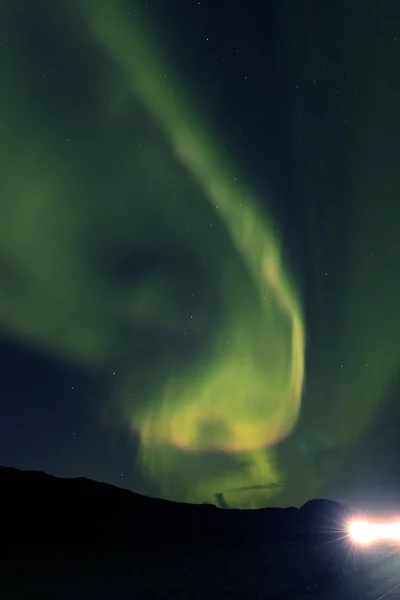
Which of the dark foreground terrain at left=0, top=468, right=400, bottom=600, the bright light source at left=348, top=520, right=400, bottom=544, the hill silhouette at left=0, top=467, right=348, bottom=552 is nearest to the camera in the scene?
the dark foreground terrain at left=0, top=468, right=400, bottom=600

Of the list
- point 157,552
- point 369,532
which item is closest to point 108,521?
point 157,552

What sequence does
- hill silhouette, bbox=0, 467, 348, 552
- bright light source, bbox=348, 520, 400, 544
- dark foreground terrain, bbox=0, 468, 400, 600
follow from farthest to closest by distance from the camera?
hill silhouette, bbox=0, 467, 348, 552 < bright light source, bbox=348, 520, 400, 544 < dark foreground terrain, bbox=0, 468, 400, 600

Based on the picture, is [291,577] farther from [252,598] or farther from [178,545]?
[178,545]

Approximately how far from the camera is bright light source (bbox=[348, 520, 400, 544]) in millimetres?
21781

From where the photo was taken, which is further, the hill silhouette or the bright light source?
the hill silhouette

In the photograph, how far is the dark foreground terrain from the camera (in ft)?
68.7

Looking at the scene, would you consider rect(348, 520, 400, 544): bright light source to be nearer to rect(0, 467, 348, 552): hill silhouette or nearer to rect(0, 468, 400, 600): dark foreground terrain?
rect(0, 468, 400, 600): dark foreground terrain

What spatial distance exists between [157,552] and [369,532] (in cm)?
4911

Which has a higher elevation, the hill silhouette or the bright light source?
the hill silhouette

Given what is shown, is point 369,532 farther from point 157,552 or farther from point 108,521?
point 108,521

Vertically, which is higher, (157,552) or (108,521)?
(108,521)

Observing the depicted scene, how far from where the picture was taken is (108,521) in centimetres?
9712

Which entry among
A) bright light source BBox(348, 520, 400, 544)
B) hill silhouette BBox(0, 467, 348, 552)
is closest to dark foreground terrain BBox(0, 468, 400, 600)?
hill silhouette BBox(0, 467, 348, 552)

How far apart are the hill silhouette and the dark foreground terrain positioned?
24 centimetres
